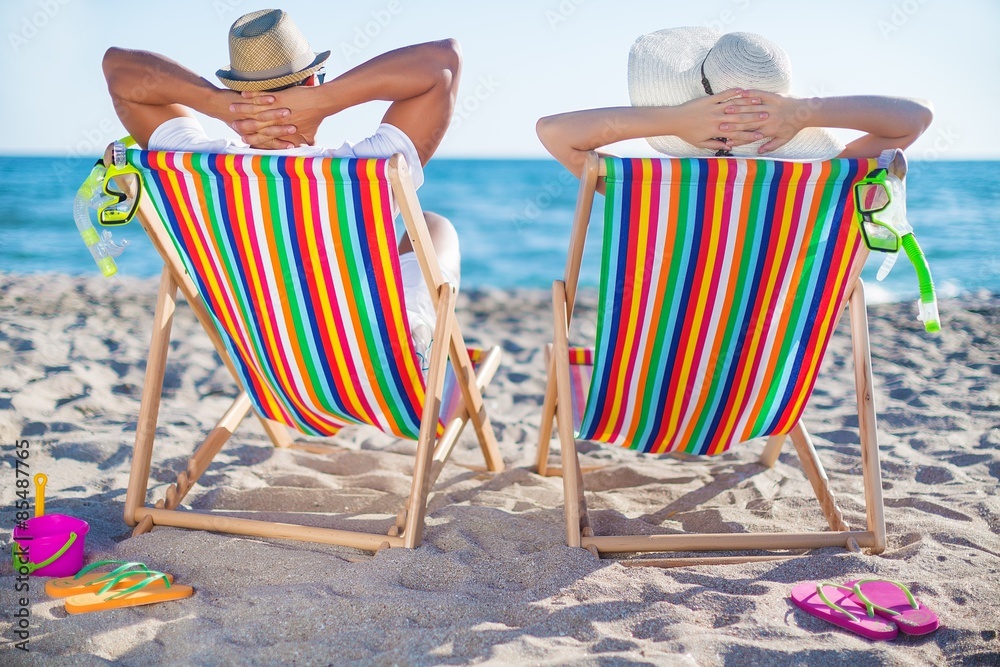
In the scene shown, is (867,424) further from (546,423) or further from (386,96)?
(386,96)

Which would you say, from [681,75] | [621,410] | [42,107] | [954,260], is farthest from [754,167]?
[42,107]

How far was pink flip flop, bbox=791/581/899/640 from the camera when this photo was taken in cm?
166

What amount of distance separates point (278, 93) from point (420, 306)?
64cm

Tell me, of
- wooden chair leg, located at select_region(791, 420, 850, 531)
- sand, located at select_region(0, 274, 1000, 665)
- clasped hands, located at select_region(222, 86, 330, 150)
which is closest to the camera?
sand, located at select_region(0, 274, 1000, 665)

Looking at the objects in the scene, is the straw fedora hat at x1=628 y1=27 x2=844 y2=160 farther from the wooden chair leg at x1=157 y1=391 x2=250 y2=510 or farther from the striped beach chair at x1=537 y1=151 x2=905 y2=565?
the wooden chair leg at x1=157 y1=391 x2=250 y2=510

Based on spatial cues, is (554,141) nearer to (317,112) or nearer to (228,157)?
(317,112)

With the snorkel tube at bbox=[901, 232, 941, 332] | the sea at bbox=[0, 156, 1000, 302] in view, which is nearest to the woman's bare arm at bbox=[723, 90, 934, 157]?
the snorkel tube at bbox=[901, 232, 941, 332]

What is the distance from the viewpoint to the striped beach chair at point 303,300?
1957 millimetres

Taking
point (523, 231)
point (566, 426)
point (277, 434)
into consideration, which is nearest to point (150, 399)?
point (277, 434)

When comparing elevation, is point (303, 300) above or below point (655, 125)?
below

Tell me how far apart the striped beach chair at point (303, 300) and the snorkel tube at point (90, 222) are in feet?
0.34

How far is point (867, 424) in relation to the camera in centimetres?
213

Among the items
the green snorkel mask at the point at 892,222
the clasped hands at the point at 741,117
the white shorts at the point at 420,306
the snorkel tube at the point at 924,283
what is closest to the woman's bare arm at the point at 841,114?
the clasped hands at the point at 741,117

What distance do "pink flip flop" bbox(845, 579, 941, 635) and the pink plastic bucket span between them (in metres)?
1.74
